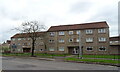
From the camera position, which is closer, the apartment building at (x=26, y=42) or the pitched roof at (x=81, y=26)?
the pitched roof at (x=81, y=26)

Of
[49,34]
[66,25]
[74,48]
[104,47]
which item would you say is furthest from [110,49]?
[49,34]

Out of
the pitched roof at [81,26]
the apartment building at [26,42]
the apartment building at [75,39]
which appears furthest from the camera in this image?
the apartment building at [26,42]

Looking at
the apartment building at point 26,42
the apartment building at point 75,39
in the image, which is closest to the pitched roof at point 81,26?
the apartment building at point 75,39

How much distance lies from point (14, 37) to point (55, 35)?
21.4 m

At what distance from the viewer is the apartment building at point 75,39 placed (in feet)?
123

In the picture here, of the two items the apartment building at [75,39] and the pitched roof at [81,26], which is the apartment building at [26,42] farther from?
the pitched roof at [81,26]

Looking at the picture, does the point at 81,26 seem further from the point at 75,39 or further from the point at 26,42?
the point at 26,42

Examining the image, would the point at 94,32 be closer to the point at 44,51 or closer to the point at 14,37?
the point at 44,51

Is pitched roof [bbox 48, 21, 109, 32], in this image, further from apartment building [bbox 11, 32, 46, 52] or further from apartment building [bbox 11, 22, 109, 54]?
apartment building [bbox 11, 32, 46, 52]

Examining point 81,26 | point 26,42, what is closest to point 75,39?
point 81,26

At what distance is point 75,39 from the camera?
41625 mm

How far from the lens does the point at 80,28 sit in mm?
41188

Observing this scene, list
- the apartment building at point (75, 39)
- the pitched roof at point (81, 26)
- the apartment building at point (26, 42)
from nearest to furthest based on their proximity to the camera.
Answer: the apartment building at point (75, 39) → the pitched roof at point (81, 26) → the apartment building at point (26, 42)

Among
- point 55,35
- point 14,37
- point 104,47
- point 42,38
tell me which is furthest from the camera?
point 14,37
